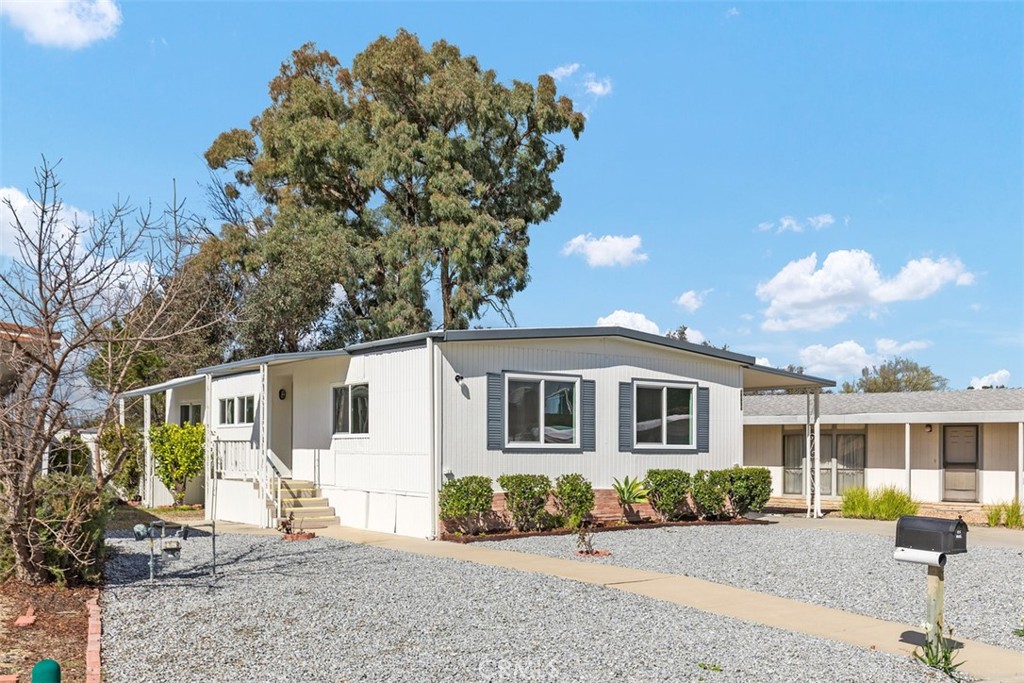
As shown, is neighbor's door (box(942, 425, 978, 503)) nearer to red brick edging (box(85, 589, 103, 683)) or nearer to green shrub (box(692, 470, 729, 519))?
green shrub (box(692, 470, 729, 519))

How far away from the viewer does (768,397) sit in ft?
100

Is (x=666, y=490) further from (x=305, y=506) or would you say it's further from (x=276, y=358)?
(x=276, y=358)

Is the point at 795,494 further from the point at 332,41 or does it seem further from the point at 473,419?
the point at 332,41

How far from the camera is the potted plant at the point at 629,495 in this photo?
17.6 meters

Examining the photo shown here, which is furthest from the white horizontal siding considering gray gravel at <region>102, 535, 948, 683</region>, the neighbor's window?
gray gravel at <region>102, 535, 948, 683</region>

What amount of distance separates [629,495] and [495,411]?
3.12m

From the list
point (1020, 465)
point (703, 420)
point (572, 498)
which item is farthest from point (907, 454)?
point (572, 498)

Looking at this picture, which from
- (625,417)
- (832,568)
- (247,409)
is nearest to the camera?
(832,568)

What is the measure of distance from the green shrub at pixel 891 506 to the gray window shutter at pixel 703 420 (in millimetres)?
4060

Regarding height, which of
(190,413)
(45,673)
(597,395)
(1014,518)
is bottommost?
(1014,518)

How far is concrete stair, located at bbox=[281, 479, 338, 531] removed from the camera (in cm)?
1758

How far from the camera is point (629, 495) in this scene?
17656mm

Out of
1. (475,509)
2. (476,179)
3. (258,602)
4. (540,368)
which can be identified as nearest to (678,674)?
(258,602)

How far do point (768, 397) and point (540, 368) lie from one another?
51.3 ft
